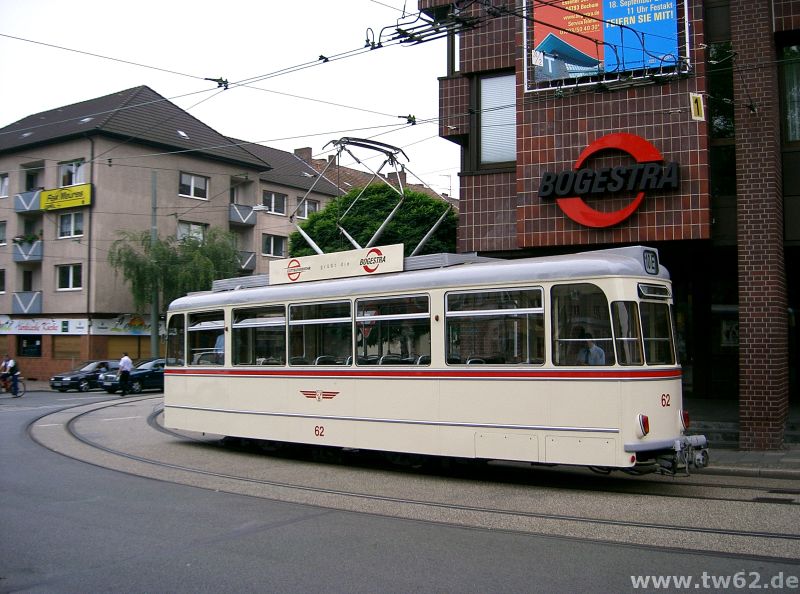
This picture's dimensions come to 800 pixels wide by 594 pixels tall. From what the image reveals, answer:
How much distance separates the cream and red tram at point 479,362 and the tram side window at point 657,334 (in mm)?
26

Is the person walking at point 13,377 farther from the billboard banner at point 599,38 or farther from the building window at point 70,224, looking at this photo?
the billboard banner at point 599,38

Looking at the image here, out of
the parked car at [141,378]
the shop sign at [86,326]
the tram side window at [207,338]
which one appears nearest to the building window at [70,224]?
the shop sign at [86,326]

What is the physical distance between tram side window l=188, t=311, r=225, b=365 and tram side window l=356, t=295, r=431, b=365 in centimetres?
352

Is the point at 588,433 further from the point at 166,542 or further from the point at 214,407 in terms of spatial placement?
the point at 214,407

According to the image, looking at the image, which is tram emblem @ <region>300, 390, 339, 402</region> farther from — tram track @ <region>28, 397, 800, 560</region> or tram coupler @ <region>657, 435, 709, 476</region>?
tram coupler @ <region>657, 435, 709, 476</region>

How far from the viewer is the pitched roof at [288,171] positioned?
165ft

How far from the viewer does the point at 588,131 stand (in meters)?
15.2

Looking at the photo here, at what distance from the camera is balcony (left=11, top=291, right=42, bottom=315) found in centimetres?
4194

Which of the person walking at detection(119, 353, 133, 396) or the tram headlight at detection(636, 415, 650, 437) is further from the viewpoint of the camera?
the person walking at detection(119, 353, 133, 396)

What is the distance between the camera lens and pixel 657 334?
9922 millimetres

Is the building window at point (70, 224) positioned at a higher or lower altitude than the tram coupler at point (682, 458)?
higher

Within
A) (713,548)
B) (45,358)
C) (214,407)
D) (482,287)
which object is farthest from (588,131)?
(45,358)

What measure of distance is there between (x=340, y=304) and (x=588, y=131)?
6.32 meters

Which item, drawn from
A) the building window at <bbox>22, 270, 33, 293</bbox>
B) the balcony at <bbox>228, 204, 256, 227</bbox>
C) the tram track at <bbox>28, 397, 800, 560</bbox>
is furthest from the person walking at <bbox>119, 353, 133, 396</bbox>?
the balcony at <bbox>228, 204, 256, 227</bbox>
